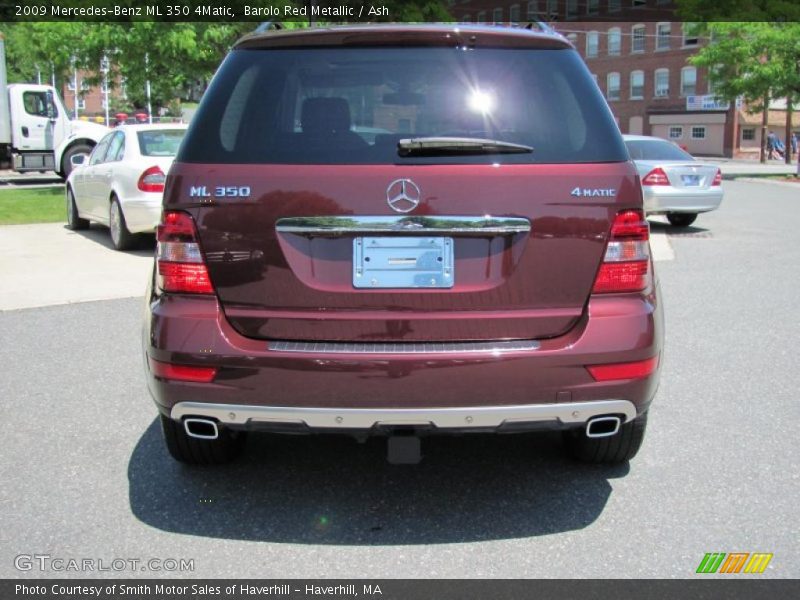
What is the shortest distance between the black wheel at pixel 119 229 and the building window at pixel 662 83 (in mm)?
51965

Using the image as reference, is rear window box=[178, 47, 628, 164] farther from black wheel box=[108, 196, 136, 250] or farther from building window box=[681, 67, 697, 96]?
building window box=[681, 67, 697, 96]

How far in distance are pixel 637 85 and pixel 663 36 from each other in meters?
3.92

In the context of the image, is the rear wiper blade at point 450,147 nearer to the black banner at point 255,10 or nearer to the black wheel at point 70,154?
the black banner at point 255,10

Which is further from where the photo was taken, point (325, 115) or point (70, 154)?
point (70, 154)

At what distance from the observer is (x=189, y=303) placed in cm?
307

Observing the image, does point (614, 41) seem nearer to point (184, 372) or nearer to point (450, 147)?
point (450, 147)

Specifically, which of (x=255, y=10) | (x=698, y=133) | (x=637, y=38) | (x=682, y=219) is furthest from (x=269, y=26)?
Result: (x=637, y=38)

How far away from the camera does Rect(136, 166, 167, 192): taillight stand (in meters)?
9.97

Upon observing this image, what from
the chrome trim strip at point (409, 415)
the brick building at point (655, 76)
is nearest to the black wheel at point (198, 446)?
the chrome trim strip at point (409, 415)

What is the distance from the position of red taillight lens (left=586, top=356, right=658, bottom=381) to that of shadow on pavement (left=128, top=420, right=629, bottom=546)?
0.64 m

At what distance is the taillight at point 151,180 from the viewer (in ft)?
32.7

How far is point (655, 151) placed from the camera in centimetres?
1421
